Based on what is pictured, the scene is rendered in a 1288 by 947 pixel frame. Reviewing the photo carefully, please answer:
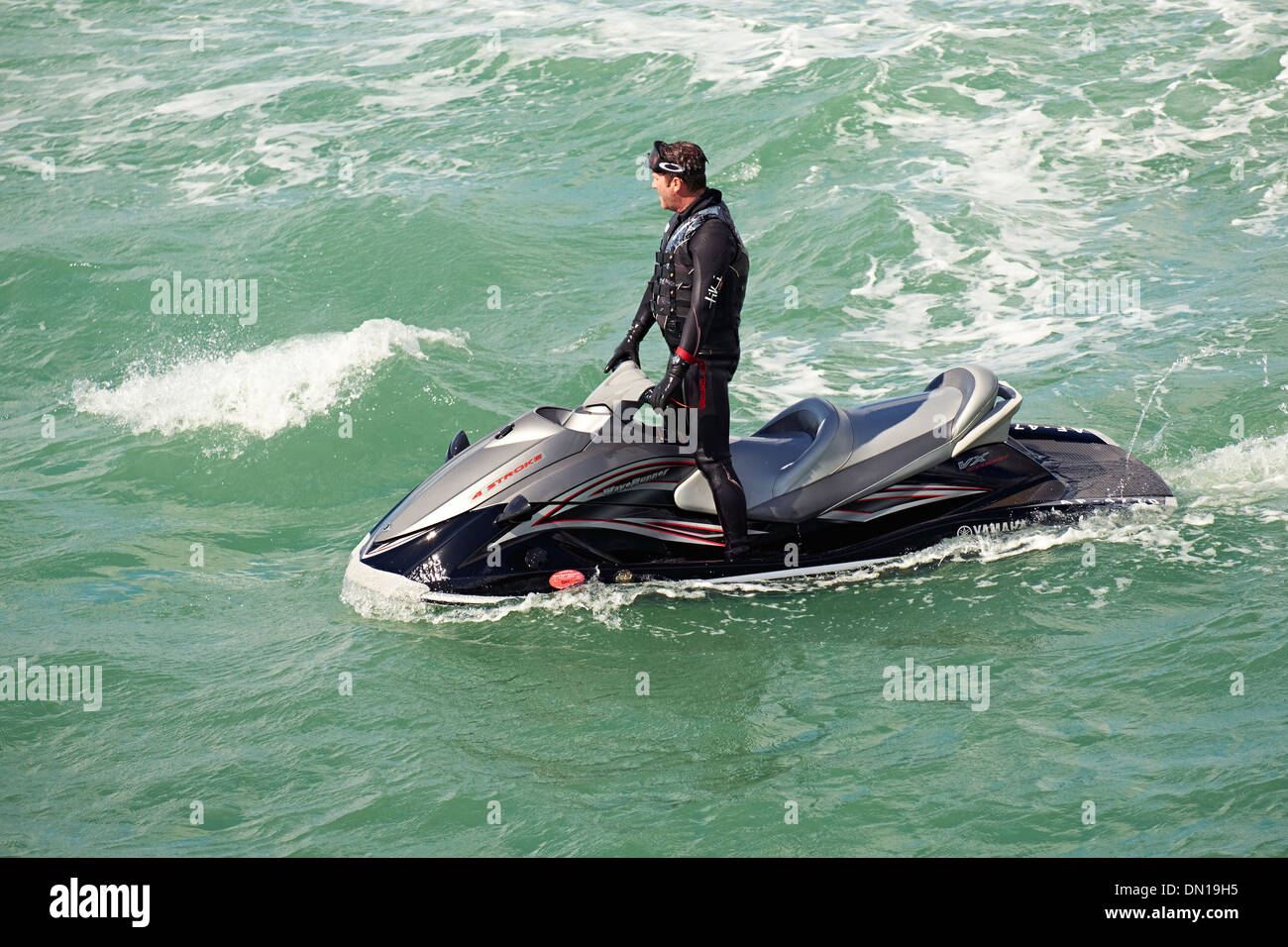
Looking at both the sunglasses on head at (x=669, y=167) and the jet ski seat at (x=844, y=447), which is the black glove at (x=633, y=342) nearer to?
the jet ski seat at (x=844, y=447)

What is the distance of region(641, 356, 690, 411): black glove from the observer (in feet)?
18.9

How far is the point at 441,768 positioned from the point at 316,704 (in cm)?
83

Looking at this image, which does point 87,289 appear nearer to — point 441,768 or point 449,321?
point 449,321

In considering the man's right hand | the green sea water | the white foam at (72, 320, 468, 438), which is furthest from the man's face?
the white foam at (72, 320, 468, 438)

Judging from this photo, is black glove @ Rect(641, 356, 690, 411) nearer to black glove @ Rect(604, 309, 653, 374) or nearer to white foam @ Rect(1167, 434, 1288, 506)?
black glove @ Rect(604, 309, 653, 374)

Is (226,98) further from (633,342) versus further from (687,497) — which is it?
(687,497)

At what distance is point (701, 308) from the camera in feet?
18.9

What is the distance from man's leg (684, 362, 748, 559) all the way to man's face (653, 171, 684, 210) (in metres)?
0.75

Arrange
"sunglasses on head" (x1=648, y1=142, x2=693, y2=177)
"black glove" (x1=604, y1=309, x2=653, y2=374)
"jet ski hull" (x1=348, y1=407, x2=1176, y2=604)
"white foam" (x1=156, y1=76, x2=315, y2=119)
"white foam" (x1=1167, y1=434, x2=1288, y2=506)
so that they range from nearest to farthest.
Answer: "sunglasses on head" (x1=648, y1=142, x2=693, y2=177), "jet ski hull" (x1=348, y1=407, x2=1176, y2=604), "black glove" (x1=604, y1=309, x2=653, y2=374), "white foam" (x1=1167, y1=434, x2=1288, y2=506), "white foam" (x1=156, y1=76, x2=315, y2=119)

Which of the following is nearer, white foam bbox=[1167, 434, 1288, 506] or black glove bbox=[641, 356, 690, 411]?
black glove bbox=[641, 356, 690, 411]

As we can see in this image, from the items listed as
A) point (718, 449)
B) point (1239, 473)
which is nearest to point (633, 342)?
point (718, 449)

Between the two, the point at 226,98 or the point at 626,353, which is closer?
the point at 626,353

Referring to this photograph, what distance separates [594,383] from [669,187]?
3727 millimetres

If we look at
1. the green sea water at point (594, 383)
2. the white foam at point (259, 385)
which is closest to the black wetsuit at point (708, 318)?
the green sea water at point (594, 383)
